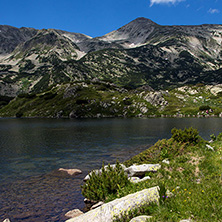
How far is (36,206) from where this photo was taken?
51.9ft

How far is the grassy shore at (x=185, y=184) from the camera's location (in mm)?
9031

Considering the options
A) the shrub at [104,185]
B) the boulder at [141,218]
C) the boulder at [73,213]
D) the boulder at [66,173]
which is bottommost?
the boulder at [66,173]

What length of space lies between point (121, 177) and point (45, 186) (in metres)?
10.4

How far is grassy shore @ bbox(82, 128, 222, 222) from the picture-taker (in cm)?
903

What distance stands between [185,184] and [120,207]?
5283 mm

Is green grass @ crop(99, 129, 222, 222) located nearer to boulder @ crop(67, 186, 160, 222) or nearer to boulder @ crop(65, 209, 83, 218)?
boulder @ crop(67, 186, 160, 222)

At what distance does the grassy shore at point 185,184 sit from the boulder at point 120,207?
0.92 ft

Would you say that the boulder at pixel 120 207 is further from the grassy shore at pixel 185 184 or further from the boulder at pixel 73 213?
the boulder at pixel 73 213

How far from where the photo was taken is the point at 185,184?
1259cm

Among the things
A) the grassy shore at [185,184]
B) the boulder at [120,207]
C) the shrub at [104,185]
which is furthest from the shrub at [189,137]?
the boulder at [120,207]

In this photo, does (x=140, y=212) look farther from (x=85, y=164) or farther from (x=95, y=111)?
(x=95, y=111)

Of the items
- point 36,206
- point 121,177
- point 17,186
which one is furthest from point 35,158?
point 121,177

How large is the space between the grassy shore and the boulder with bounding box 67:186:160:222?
0.28 meters

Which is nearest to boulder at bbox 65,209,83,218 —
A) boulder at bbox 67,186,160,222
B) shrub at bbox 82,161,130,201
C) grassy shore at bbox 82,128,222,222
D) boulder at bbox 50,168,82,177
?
shrub at bbox 82,161,130,201
